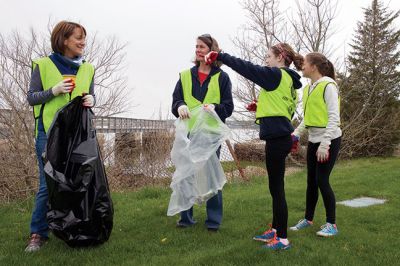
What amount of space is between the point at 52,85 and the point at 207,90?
1.36m

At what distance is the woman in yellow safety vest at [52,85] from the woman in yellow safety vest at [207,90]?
881 mm

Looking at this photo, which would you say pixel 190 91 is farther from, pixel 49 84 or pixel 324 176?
pixel 324 176

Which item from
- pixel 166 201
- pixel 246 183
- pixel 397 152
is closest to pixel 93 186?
pixel 166 201

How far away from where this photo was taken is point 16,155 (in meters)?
5.92

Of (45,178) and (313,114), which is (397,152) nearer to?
(313,114)

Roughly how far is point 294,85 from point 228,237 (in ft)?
4.76

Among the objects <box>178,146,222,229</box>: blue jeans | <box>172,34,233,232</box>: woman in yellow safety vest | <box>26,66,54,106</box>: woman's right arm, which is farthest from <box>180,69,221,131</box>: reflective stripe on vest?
<box>26,66,54,106</box>: woman's right arm

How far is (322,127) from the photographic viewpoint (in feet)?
11.2

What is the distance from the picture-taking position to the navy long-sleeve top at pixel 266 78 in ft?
9.53

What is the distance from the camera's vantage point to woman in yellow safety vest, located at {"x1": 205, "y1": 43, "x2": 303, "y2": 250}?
2945 mm

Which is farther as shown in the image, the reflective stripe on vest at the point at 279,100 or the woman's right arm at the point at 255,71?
the reflective stripe on vest at the point at 279,100

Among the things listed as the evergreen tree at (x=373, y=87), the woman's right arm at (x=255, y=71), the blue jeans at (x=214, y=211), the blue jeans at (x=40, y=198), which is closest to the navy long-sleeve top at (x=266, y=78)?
the woman's right arm at (x=255, y=71)

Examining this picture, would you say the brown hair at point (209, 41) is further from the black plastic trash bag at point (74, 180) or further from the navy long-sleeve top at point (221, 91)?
the black plastic trash bag at point (74, 180)

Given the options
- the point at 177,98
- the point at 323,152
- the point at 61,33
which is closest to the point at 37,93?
the point at 61,33
